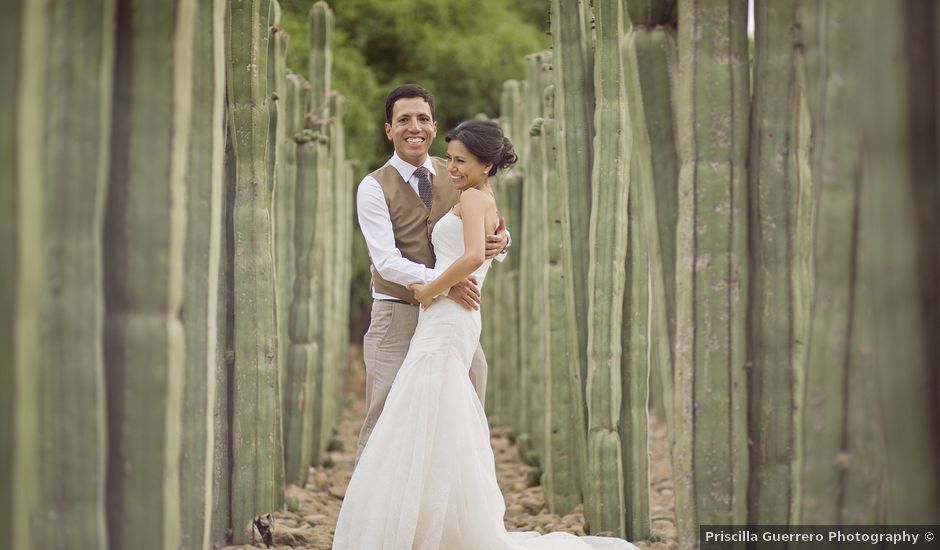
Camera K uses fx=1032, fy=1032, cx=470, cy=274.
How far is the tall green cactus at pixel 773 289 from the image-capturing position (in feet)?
9.75

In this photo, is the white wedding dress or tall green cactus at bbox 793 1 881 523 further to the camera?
the white wedding dress

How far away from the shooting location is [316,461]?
824 centimetres

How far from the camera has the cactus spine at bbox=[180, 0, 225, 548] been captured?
2.76 m

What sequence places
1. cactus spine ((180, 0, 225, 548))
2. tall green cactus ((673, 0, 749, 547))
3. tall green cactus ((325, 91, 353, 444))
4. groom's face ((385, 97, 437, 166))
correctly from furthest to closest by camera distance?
1. tall green cactus ((325, 91, 353, 444))
2. groom's face ((385, 97, 437, 166))
3. tall green cactus ((673, 0, 749, 547))
4. cactus spine ((180, 0, 225, 548))

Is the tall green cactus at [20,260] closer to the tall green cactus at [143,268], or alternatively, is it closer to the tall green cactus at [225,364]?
the tall green cactus at [143,268]

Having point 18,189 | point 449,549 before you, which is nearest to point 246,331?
point 449,549

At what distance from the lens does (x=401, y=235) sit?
16.2ft

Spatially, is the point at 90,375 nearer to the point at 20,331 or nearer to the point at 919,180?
the point at 20,331

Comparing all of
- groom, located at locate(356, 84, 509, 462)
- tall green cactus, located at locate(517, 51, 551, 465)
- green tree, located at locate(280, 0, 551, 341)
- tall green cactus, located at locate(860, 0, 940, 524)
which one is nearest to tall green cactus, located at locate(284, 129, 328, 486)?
tall green cactus, located at locate(517, 51, 551, 465)

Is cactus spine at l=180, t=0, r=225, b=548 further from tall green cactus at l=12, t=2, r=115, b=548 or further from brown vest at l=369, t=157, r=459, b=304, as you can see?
brown vest at l=369, t=157, r=459, b=304

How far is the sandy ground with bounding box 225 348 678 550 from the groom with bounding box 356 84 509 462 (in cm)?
100

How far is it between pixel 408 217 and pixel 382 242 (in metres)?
0.22

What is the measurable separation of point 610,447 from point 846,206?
2.57 m

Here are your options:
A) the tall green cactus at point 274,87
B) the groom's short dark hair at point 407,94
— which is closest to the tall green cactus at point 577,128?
the groom's short dark hair at point 407,94
